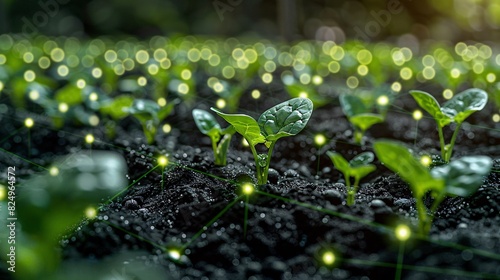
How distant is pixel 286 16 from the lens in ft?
17.2

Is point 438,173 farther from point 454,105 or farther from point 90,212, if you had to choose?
point 90,212

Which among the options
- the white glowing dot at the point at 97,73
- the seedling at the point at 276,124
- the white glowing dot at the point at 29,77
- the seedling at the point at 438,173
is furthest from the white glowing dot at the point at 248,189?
the white glowing dot at the point at 97,73

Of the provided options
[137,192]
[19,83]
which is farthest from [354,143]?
[19,83]

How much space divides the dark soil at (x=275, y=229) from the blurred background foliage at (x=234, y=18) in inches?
291

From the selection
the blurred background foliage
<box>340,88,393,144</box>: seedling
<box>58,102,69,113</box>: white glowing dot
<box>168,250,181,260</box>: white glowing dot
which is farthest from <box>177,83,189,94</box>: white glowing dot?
the blurred background foliage

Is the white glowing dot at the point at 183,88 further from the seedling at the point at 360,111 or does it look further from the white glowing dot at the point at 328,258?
the white glowing dot at the point at 328,258

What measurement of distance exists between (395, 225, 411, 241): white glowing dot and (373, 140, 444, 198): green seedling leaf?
0.10m

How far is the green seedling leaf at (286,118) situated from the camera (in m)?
1.57

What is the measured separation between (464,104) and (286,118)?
62 cm

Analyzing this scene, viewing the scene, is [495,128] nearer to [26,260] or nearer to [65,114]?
[65,114]

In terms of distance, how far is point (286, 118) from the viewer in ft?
5.26

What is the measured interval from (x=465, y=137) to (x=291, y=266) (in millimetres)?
1573

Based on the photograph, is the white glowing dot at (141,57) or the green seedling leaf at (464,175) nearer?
the green seedling leaf at (464,175)

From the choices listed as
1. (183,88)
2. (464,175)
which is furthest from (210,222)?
(183,88)
